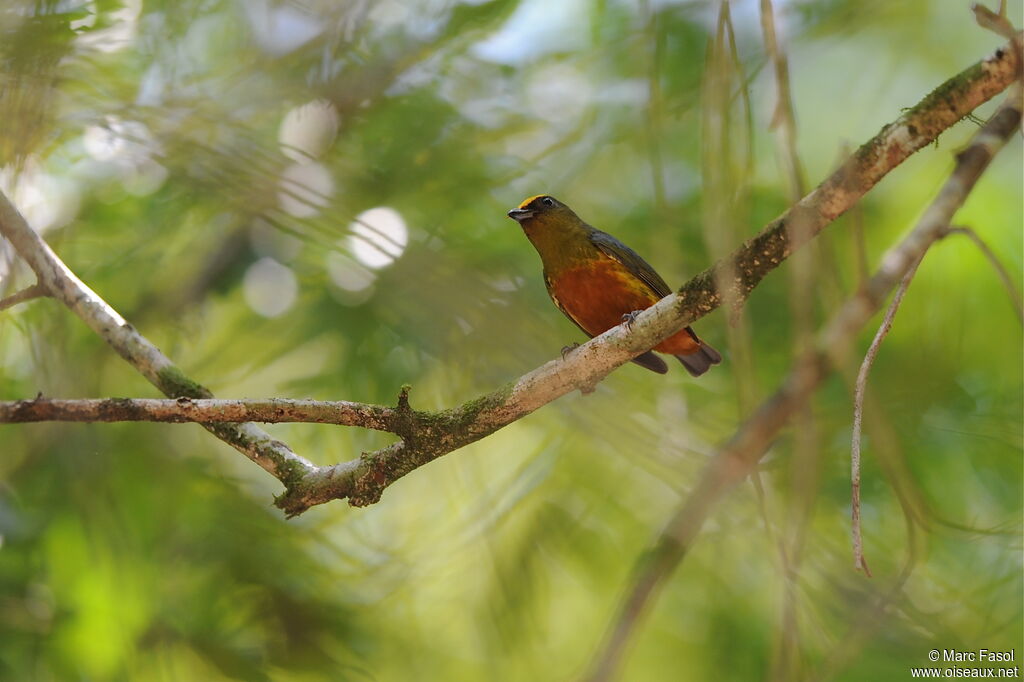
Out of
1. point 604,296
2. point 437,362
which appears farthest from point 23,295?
point 604,296

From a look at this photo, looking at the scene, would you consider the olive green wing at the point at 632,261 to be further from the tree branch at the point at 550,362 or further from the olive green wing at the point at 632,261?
the tree branch at the point at 550,362

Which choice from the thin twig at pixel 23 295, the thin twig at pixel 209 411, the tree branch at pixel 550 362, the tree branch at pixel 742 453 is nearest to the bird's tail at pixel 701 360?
the tree branch at pixel 550 362

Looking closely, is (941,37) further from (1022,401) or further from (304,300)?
(304,300)

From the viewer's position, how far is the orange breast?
4.02m

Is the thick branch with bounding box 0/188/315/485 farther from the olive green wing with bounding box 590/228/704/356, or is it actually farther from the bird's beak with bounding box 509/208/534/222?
the olive green wing with bounding box 590/228/704/356

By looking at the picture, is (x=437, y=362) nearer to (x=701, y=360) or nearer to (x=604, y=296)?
(x=604, y=296)

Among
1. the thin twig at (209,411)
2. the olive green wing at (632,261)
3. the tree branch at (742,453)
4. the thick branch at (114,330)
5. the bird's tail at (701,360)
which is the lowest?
the tree branch at (742,453)

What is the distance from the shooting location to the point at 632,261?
406cm

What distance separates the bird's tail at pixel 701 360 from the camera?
167 inches

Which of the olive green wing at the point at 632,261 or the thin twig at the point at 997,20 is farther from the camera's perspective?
the olive green wing at the point at 632,261

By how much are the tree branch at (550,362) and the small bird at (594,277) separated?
4.60 ft

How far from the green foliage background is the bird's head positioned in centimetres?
27

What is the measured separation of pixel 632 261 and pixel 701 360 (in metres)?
0.60

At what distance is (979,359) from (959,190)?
9.90ft
